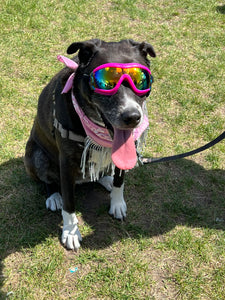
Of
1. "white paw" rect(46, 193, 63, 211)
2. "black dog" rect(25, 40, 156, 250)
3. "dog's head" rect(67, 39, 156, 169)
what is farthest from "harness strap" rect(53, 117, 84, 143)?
"white paw" rect(46, 193, 63, 211)

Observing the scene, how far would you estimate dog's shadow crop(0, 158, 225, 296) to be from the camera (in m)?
3.32

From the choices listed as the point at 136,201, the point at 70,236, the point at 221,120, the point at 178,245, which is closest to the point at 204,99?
the point at 221,120

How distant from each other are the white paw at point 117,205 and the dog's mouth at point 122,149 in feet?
2.95

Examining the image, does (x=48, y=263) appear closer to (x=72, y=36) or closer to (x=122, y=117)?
(x=122, y=117)

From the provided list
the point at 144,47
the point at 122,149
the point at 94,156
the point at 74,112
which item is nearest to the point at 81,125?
the point at 74,112

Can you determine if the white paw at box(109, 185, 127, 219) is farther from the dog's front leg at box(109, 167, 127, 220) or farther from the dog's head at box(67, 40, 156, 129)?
the dog's head at box(67, 40, 156, 129)

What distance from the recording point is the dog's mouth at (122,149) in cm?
255

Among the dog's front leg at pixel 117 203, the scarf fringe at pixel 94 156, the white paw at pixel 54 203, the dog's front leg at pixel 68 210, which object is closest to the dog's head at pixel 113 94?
the scarf fringe at pixel 94 156

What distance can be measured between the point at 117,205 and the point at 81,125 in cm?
109

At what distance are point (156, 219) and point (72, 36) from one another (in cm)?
403

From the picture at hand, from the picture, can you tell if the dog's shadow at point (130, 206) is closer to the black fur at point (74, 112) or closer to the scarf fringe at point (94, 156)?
the black fur at point (74, 112)

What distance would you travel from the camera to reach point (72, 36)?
6082 mm

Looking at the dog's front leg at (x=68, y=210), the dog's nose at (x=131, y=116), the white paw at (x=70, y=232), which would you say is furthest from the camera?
the white paw at (x=70, y=232)

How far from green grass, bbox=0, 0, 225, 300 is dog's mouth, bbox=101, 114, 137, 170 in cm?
107
